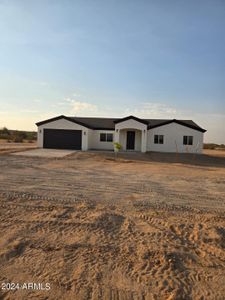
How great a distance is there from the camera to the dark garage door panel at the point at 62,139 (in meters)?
30.7

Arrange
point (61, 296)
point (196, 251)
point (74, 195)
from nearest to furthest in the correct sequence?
point (61, 296) → point (196, 251) → point (74, 195)

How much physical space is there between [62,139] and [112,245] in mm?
27201

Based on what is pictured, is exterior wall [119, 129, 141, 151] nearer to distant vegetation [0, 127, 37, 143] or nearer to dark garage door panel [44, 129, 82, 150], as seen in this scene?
dark garage door panel [44, 129, 82, 150]

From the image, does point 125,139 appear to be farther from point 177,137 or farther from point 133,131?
point 177,137

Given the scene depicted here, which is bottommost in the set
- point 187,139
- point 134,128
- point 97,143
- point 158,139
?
point 97,143

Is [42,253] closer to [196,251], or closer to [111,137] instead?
[196,251]

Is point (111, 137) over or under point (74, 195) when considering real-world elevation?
over

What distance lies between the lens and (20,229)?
198 inches

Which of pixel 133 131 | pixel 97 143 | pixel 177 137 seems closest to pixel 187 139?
pixel 177 137

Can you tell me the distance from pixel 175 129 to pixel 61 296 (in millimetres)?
28921

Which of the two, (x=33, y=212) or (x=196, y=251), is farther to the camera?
(x=33, y=212)

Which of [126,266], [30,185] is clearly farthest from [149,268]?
[30,185]

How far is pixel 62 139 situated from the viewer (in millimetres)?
30984

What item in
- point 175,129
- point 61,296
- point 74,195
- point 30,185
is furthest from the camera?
point 175,129
